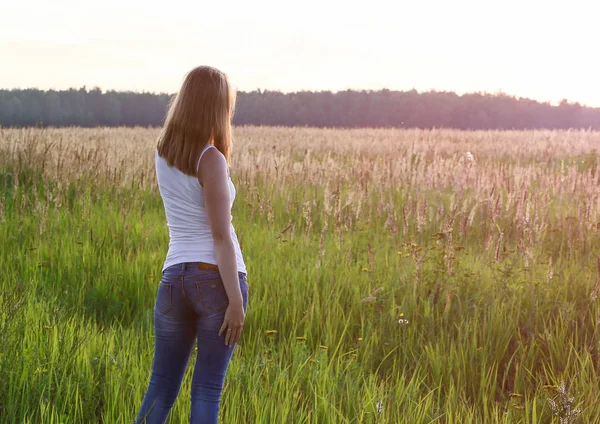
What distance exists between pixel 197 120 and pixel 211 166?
0.64 ft

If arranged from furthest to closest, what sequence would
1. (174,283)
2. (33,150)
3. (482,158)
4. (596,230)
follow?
(482,158) < (33,150) < (596,230) < (174,283)

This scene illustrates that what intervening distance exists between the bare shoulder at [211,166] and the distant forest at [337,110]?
52.7m

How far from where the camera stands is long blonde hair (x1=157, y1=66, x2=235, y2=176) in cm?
Result: 207

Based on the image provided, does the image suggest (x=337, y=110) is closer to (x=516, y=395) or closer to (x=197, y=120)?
(x=516, y=395)

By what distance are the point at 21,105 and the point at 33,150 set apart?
5673 centimetres

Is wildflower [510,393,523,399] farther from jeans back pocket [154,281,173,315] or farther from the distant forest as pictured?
the distant forest

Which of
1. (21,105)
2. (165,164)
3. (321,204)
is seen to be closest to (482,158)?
(321,204)

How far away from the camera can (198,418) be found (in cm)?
212

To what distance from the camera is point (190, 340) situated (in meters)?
2.19

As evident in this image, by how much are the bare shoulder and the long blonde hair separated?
1.3 inches

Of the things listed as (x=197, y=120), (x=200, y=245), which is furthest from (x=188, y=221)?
(x=197, y=120)

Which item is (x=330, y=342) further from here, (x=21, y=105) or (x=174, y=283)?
(x=21, y=105)

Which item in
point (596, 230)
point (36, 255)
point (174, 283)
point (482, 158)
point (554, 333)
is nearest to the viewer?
point (174, 283)

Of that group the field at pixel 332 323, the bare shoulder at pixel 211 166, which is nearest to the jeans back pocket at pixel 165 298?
the bare shoulder at pixel 211 166
